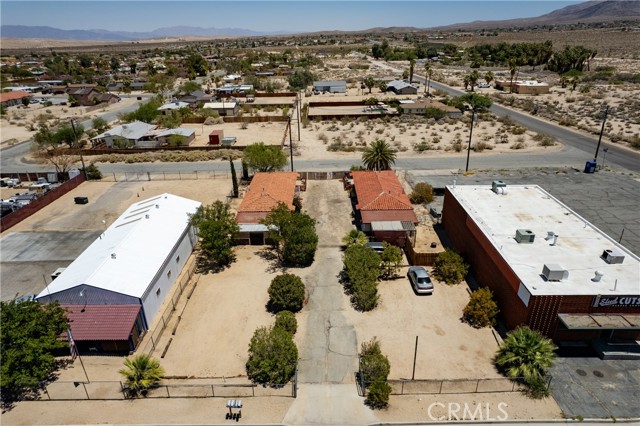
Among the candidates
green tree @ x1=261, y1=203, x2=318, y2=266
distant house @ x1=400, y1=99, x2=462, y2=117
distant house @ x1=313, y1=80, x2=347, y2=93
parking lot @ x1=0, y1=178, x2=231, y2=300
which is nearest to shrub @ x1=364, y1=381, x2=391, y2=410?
green tree @ x1=261, y1=203, x2=318, y2=266

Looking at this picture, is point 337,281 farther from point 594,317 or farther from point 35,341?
point 35,341

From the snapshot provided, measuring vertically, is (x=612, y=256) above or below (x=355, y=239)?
above

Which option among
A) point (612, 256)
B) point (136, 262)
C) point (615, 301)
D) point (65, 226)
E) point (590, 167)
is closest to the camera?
point (615, 301)

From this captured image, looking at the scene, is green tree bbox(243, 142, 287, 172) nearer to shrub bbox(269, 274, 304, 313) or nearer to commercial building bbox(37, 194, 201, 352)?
commercial building bbox(37, 194, 201, 352)

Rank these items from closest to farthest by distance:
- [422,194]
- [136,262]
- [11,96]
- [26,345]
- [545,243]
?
[26,345]
[545,243]
[136,262]
[422,194]
[11,96]

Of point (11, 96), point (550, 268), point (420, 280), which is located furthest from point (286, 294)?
point (11, 96)

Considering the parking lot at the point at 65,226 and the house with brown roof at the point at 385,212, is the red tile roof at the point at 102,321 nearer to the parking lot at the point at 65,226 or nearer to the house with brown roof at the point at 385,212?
the parking lot at the point at 65,226

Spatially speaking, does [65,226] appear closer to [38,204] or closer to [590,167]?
[38,204]
